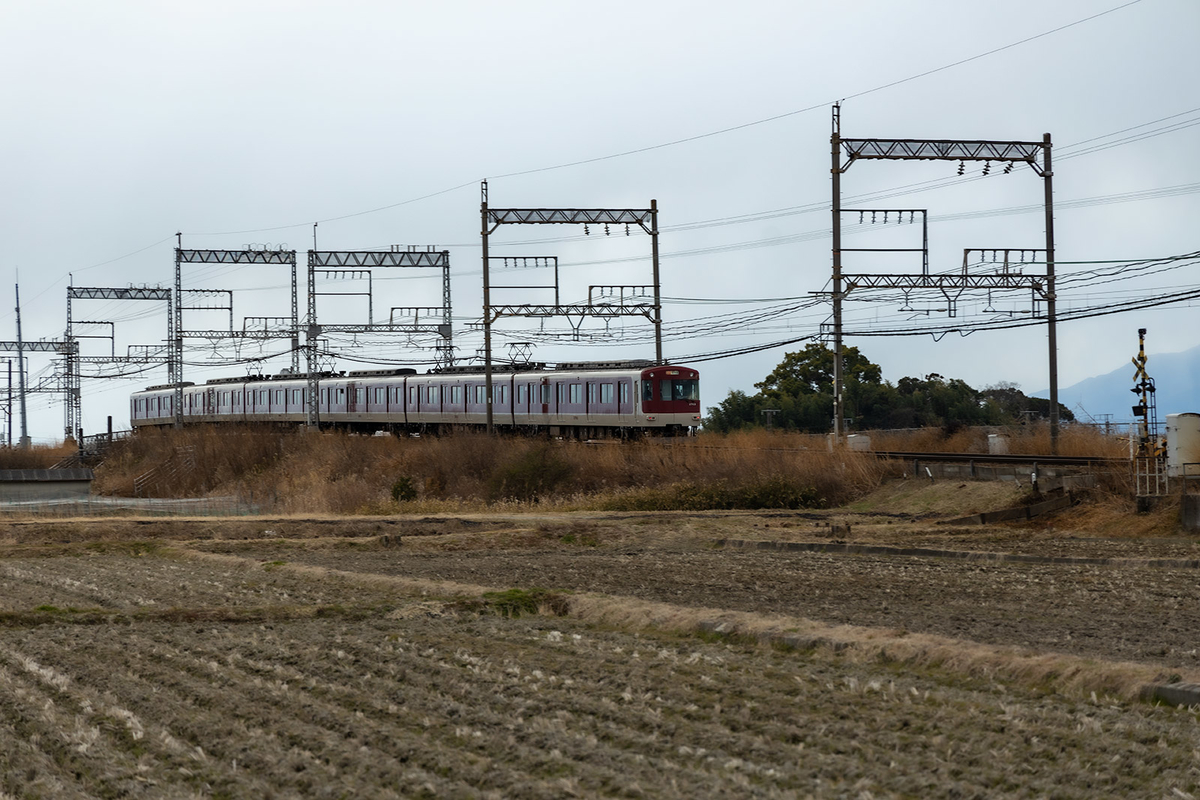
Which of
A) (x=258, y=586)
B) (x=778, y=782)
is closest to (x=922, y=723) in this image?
(x=778, y=782)

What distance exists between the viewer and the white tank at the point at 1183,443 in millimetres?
23375

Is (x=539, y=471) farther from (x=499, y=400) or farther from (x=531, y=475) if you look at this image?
(x=499, y=400)

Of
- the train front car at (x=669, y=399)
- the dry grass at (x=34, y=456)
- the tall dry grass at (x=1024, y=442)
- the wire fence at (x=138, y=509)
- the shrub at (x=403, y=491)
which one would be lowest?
the wire fence at (x=138, y=509)

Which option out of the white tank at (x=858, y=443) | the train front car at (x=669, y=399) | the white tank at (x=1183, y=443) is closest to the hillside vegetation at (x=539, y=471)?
the white tank at (x=858, y=443)

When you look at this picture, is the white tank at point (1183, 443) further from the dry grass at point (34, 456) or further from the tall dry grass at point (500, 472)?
the dry grass at point (34, 456)

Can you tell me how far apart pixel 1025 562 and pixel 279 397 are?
165 feet

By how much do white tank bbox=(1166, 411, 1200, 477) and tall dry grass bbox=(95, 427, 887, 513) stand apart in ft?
30.1

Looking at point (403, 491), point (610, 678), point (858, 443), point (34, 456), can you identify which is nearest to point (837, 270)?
point (858, 443)

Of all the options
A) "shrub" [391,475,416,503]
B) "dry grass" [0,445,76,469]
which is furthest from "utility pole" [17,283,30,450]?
"shrub" [391,475,416,503]

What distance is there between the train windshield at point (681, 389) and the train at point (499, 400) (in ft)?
0.11

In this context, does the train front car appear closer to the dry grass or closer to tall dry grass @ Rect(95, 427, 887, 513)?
tall dry grass @ Rect(95, 427, 887, 513)

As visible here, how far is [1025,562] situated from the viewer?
1862cm

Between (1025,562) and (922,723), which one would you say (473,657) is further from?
(1025,562)

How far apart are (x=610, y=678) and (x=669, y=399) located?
34.2 m
